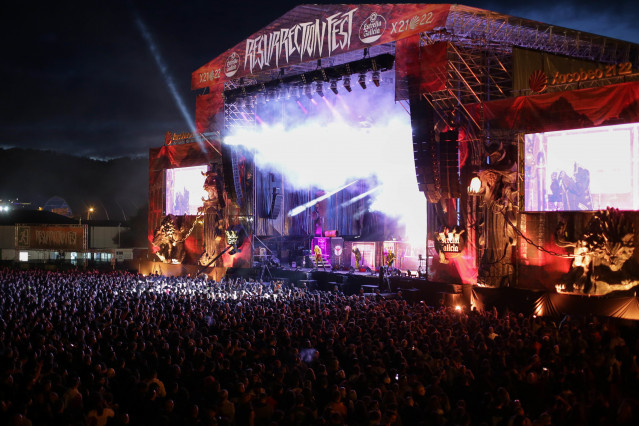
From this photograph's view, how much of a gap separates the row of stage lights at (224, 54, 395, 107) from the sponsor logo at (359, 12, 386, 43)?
0.96 m

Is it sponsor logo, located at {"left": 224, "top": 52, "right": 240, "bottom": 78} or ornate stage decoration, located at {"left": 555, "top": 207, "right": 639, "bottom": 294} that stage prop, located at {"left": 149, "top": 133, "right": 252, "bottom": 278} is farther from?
ornate stage decoration, located at {"left": 555, "top": 207, "right": 639, "bottom": 294}

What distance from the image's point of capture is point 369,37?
69.5 ft

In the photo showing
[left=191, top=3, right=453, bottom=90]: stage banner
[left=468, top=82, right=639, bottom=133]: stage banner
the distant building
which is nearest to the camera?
[left=468, top=82, right=639, bottom=133]: stage banner

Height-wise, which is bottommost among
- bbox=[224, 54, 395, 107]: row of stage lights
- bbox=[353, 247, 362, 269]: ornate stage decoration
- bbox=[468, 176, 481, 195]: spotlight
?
bbox=[353, 247, 362, 269]: ornate stage decoration

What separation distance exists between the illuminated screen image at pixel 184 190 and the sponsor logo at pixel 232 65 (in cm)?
586

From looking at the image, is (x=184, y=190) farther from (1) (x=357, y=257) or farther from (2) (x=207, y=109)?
(1) (x=357, y=257)

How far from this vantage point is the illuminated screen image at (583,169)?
52.9 ft

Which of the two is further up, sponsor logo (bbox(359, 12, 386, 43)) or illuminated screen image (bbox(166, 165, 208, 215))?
sponsor logo (bbox(359, 12, 386, 43))

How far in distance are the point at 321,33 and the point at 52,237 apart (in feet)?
78.6

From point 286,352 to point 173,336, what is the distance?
2.24m

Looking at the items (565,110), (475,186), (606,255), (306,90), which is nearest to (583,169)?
(565,110)

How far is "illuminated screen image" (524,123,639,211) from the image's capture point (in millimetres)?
16109

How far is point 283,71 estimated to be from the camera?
2517cm

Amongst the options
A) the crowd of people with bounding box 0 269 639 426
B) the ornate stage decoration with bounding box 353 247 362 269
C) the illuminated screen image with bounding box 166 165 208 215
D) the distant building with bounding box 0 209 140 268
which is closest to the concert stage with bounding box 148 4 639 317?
the illuminated screen image with bounding box 166 165 208 215
